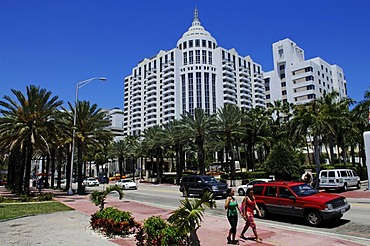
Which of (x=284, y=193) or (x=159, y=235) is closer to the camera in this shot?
(x=159, y=235)

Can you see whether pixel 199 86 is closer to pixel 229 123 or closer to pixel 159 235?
pixel 229 123

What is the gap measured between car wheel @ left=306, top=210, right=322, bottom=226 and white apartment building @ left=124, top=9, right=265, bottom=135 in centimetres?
9478

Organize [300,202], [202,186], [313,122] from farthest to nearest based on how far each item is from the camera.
Result: [313,122] < [202,186] < [300,202]

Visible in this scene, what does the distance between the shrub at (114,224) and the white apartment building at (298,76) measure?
9102 centimetres

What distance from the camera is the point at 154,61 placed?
125375 mm

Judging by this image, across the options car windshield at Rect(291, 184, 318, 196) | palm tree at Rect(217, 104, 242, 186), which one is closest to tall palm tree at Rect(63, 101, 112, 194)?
palm tree at Rect(217, 104, 242, 186)

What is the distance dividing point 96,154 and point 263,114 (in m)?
48.8

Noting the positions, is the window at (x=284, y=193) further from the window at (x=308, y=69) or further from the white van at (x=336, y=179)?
the window at (x=308, y=69)

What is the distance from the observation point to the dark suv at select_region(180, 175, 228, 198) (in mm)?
24445

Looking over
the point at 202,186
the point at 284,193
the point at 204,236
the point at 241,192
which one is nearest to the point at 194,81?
the point at 241,192

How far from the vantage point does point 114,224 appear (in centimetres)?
1039

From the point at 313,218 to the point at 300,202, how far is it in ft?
2.48

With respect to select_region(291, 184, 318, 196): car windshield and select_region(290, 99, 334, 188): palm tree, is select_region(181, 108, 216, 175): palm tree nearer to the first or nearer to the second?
select_region(290, 99, 334, 188): palm tree

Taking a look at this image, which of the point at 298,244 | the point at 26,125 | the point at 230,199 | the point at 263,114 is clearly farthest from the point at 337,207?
the point at 263,114
